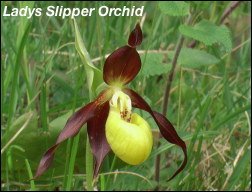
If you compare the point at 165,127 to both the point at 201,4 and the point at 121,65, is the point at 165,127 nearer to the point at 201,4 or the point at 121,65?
the point at 121,65

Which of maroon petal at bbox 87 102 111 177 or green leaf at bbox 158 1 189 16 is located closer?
maroon petal at bbox 87 102 111 177

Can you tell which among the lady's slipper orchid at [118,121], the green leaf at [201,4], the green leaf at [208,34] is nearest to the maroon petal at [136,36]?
the lady's slipper orchid at [118,121]

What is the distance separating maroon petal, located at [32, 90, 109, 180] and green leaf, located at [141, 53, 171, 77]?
13.0 inches

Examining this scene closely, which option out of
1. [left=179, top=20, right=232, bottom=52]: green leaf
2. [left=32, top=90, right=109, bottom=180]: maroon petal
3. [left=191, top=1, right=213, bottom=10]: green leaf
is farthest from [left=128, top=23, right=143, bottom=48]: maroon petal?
[left=191, top=1, right=213, bottom=10]: green leaf

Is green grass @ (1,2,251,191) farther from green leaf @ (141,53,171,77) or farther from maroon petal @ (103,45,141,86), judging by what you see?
maroon petal @ (103,45,141,86)

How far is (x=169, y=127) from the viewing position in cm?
103

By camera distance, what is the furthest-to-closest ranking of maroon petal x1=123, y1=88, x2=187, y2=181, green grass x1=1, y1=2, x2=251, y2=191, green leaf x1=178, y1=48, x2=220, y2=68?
green leaf x1=178, y1=48, x2=220, y2=68, green grass x1=1, y1=2, x2=251, y2=191, maroon petal x1=123, y1=88, x2=187, y2=181

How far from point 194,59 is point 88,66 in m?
0.54

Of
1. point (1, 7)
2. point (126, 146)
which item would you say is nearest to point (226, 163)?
point (126, 146)

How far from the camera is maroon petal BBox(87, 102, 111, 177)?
976mm

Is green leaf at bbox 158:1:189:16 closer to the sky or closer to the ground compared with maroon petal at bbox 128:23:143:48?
closer to the sky

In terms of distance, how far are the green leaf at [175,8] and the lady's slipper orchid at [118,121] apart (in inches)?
13.5

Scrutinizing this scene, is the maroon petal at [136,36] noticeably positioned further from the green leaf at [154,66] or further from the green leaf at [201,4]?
the green leaf at [201,4]

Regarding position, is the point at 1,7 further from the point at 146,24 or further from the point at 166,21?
the point at 146,24
